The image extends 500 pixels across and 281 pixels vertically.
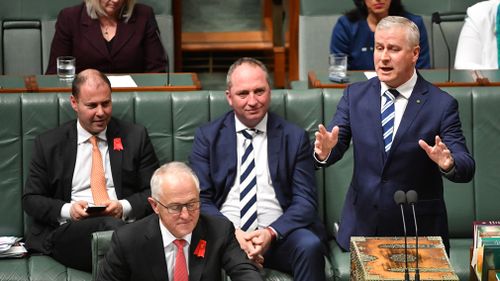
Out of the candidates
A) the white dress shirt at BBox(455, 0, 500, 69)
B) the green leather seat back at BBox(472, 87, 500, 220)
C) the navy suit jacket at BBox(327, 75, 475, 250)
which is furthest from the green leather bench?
the white dress shirt at BBox(455, 0, 500, 69)

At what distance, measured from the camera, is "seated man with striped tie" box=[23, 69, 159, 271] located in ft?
13.9

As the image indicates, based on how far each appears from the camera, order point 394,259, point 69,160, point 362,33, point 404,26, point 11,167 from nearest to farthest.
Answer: point 394,259 < point 404,26 < point 69,160 < point 11,167 < point 362,33

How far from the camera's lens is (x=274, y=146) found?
13.9ft

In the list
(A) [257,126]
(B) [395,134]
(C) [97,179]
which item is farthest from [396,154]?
(C) [97,179]

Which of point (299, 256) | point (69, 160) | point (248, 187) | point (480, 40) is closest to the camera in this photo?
point (299, 256)

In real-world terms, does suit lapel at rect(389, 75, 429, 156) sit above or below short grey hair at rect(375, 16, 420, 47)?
below

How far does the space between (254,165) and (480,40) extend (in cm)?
182

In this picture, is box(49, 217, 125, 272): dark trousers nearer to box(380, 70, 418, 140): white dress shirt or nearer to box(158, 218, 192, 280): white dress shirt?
box(158, 218, 192, 280): white dress shirt

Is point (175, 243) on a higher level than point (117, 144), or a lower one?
lower

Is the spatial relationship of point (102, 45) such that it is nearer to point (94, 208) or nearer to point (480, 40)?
point (94, 208)

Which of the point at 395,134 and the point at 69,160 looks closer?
the point at 395,134

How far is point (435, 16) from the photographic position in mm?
5223

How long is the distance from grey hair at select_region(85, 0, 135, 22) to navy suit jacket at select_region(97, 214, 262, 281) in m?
1.99

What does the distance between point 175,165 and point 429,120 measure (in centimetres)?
93
